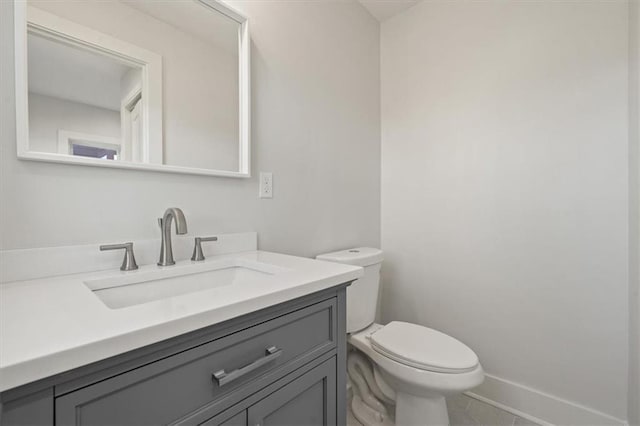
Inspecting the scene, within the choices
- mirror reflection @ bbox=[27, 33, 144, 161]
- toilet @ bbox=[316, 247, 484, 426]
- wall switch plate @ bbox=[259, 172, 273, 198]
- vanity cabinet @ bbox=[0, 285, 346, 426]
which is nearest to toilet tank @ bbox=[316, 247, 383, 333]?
toilet @ bbox=[316, 247, 484, 426]

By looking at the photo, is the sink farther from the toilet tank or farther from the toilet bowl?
the toilet bowl

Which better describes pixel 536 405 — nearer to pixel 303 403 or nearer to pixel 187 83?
pixel 303 403

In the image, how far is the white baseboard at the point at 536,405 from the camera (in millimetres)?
1346

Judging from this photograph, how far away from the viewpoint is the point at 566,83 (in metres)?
1.40

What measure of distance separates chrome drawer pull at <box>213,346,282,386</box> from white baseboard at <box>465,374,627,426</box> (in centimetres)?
151

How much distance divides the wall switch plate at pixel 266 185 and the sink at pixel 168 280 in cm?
37

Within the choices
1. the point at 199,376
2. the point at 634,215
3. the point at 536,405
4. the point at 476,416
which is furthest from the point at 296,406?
the point at 634,215

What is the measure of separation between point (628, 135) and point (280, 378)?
1.68 metres

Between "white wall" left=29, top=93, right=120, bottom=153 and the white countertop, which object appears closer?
the white countertop

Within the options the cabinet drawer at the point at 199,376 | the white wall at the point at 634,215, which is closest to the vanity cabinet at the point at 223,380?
the cabinet drawer at the point at 199,376

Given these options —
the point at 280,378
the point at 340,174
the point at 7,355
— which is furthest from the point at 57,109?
the point at 340,174

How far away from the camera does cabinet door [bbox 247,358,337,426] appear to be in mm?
670

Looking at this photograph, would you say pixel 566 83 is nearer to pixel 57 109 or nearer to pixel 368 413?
pixel 368 413

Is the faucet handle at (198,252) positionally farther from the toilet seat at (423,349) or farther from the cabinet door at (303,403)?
the toilet seat at (423,349)
